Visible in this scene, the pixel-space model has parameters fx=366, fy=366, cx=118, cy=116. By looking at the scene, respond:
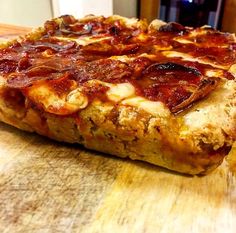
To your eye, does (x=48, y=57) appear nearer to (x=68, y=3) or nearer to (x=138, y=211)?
(x=138, y=211)

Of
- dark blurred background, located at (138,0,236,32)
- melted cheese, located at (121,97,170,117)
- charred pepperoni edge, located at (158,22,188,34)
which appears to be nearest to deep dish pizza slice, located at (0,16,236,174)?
melted cheese, located at (121,97,170,117)

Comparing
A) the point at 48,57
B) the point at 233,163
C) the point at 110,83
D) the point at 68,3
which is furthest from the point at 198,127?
the point at 68,3

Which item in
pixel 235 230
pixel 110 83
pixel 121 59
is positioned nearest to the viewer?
pixel 235 230

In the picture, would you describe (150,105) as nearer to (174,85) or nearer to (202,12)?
(174,85)

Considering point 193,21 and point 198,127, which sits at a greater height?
point 198,127

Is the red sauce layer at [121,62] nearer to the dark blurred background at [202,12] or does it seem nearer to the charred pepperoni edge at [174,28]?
the charred pepperoni edge at [174,28]

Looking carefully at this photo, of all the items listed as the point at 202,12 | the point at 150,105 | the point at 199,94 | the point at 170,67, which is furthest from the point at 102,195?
the point at 202,12

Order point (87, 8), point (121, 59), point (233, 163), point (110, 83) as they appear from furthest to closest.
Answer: point (87, 8), point (121, 59), point (110, 83), point (233, 163)

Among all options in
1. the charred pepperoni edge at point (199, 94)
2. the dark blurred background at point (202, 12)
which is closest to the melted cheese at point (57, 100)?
the charred pepperoni edge at point (199, 94)
